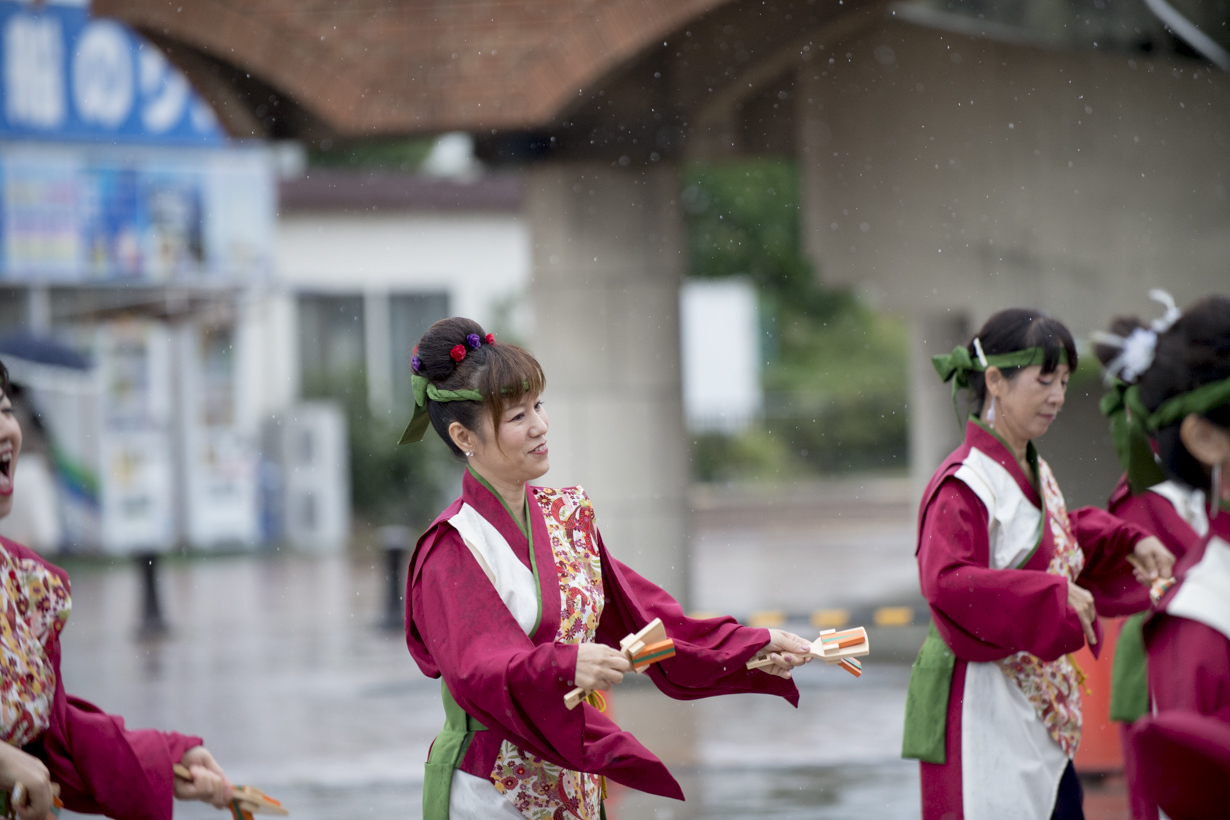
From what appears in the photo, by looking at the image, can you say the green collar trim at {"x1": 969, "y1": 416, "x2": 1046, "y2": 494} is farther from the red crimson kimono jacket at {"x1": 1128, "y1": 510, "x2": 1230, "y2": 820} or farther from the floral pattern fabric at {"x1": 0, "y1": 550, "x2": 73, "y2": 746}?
the floral pattern fabric at {"x1": 0, "y1": 550, "x2": 73, "y2": 746}

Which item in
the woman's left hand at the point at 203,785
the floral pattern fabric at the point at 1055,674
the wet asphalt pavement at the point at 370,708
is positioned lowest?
the wet asphalt pavement at the point at 370,708

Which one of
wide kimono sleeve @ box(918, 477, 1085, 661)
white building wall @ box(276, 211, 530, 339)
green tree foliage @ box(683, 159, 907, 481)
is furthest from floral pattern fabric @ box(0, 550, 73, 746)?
green tree foliage @ box(683, 159, 907, 481)

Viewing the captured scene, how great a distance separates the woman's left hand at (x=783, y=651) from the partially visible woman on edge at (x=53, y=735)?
1.17m

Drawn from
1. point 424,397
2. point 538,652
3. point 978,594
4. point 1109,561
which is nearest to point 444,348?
point 424,397

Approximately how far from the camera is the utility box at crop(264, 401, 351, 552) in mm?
18094

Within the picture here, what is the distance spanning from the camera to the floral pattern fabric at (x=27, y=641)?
8.44ft

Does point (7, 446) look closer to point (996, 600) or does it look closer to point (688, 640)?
point (688, 640)

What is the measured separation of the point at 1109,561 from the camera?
342cm

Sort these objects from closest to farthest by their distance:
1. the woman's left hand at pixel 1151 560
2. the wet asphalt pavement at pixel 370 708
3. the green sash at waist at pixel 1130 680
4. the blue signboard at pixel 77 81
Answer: the woman's left hand at pixel 1151 560
the green sash at waist at pixel 1130 680
the wet asphalt pavement at pixel 370 708
the blue signboard at pixel 77 81

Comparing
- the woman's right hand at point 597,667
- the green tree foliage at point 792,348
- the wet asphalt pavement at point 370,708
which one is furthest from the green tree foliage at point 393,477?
the woman's right hand at point 597,667

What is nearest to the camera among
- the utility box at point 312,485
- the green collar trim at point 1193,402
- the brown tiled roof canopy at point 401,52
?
the green collar trim at point 1193,402

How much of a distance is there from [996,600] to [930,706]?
0.37 m

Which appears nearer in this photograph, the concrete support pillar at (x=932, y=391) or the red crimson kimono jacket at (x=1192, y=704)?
the red crimson kimono jacket at (x=1192, y=704)

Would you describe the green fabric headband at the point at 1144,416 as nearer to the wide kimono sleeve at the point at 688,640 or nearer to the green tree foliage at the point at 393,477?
the wide kimono sleeve at the point at 688,640
